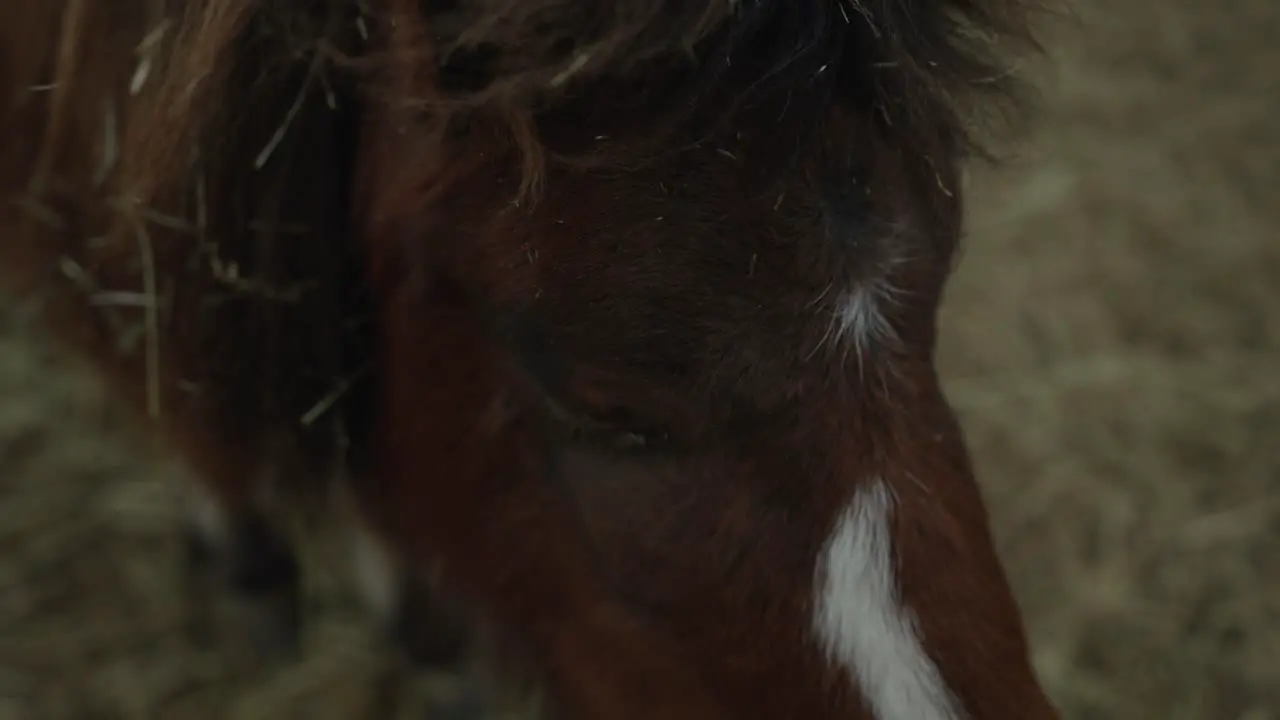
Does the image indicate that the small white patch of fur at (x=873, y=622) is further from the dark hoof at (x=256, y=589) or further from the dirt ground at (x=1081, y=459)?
the dark hoof at (x=256, y=589)

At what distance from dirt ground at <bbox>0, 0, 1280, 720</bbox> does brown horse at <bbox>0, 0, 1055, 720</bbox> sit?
62 cm

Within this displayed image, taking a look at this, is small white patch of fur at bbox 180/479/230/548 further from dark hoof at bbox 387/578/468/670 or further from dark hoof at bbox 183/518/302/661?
dark hoof at bbox 387/578/468/670

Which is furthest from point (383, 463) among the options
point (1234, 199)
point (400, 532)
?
point (1234, 199)

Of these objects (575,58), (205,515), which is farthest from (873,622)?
(205,515)

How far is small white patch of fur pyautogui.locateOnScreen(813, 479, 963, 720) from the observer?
31.0 inches

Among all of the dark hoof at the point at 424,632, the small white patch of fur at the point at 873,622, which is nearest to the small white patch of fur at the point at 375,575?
the dark hoof at the point at 424,632

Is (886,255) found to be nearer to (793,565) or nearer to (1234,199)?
(793,565)

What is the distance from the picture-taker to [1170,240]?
2.44m

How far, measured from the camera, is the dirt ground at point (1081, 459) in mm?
1692

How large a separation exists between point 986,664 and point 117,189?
3.22 ft

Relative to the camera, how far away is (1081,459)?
2039 millimetres

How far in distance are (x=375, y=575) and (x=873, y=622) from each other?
1068 millimetres

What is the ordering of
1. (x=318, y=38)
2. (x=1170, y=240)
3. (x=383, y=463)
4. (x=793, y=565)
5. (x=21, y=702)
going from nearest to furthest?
(x=793, y=565) → (x=318, y=38) → (x=383, y=463) → (x=21, y=702) → (x=1170, y=240)

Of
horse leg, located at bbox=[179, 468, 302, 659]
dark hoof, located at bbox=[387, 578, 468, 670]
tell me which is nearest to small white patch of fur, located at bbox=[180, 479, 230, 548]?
horse leg, located at bbox=[179, 468, 302, 659]
